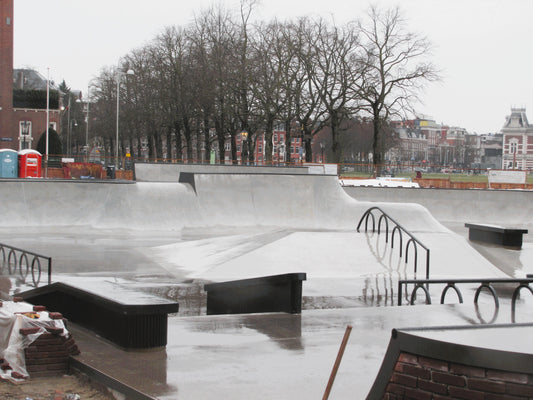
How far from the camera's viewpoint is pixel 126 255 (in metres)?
16.9

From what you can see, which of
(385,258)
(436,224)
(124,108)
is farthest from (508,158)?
(385,258)

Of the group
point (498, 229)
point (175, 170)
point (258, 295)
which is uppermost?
point (175, 170)

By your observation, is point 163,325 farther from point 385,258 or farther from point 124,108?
point 124,108

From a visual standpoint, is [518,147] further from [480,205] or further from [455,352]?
[455,352]

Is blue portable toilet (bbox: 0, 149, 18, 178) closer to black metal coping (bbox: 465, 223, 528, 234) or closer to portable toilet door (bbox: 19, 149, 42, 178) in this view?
portable toilet door (bbox: 19, 149, 42, 178)

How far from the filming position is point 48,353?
20.5 feet

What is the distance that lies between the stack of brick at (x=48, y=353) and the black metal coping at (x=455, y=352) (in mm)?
3314

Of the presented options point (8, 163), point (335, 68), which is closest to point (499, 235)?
point (8, 163)

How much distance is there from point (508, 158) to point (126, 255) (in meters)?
131

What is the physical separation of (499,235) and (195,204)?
11.3 m

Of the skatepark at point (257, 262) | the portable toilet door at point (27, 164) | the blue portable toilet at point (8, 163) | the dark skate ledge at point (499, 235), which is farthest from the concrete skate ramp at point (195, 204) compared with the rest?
the portable toilet door at point (27, 164)

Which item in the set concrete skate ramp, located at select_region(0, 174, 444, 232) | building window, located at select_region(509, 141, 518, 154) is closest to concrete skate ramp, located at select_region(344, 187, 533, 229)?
concrete skate ramp, located at select_region(0, 174, 444, 232)

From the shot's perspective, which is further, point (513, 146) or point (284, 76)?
point (513, 146)

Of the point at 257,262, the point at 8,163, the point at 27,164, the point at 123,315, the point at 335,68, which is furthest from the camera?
the point at 335,68
